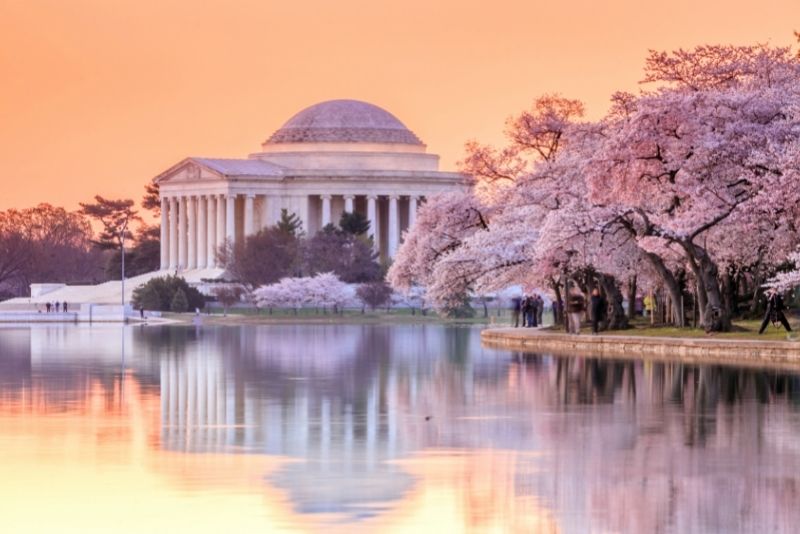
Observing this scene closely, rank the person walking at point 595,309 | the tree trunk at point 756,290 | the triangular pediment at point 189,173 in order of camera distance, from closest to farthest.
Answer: the person walking at point 595,309 → the tree trunk at point 756,290 → the triangular pediment at point 189,173

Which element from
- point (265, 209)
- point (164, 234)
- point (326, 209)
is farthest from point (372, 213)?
point (164, 234)

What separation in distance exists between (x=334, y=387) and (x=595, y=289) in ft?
93.2

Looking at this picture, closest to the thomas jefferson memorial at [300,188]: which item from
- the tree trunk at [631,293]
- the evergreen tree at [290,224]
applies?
the evergreen tree at [290,224]

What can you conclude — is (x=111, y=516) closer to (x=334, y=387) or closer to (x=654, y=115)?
(x=334, y=387)

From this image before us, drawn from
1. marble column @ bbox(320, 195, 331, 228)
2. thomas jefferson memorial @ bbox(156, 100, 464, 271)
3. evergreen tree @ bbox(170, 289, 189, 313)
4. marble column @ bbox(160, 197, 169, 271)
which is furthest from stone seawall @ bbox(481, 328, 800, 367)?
marble column @ bbox(160, 197, 169, 271)

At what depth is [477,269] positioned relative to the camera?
200ft

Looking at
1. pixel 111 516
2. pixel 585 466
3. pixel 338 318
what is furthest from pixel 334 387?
pixel 338 318

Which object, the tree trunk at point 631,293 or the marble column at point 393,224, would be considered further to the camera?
the marble column at point 393,224

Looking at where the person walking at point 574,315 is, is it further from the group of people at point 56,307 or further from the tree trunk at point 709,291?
the group of people at point 56,307

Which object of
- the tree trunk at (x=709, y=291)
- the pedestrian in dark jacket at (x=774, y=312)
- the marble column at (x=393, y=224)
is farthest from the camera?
the marble column at (x=393, y=224)

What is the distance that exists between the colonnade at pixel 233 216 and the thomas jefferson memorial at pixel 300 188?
83 mm

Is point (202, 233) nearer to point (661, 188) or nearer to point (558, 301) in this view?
point (558, 301)

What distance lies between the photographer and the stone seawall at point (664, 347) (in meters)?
41.2

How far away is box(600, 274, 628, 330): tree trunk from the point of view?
56656 millimetres
